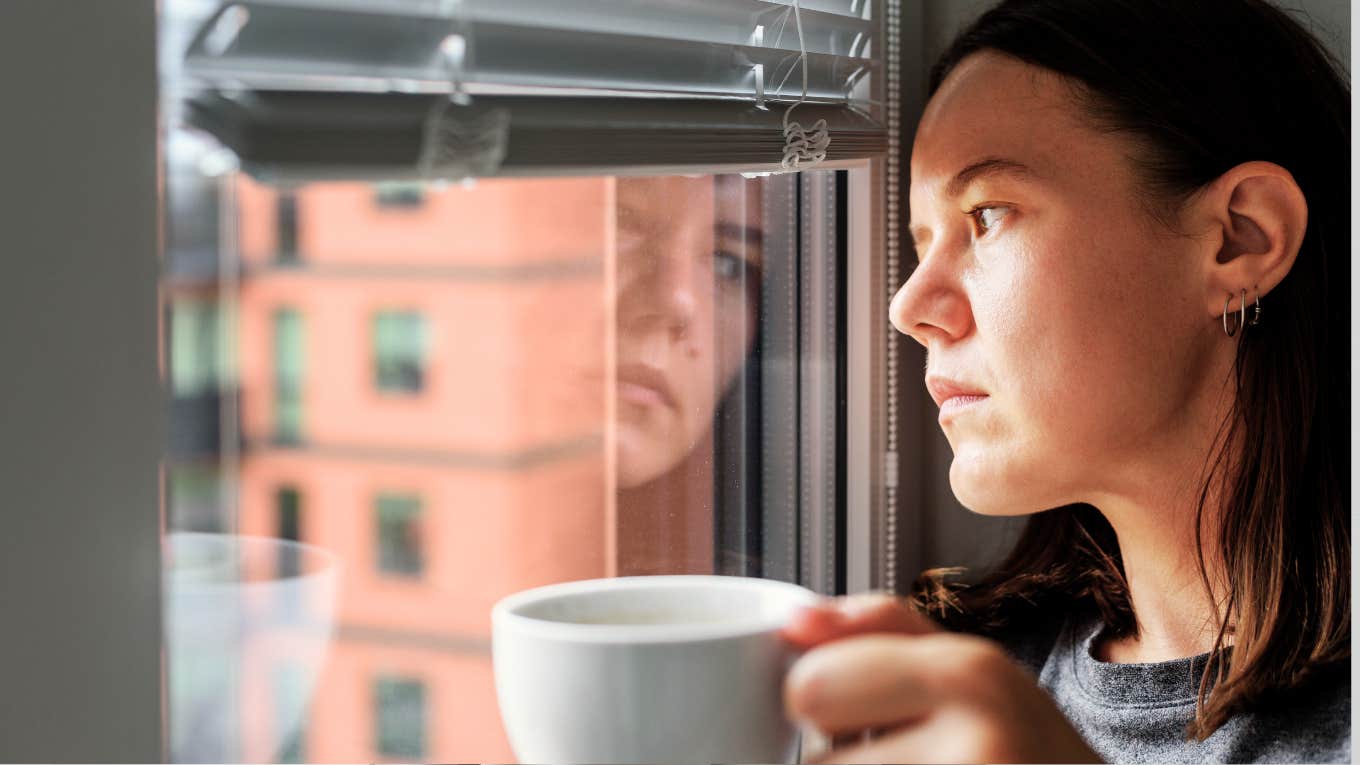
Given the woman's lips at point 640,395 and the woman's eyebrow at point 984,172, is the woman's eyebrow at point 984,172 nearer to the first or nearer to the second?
the woman's eyebrow at point 984,172

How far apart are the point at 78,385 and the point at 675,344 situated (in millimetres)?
398

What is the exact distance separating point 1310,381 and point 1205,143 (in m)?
0.17

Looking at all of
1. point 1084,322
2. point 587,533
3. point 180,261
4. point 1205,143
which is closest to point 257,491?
point 180,261

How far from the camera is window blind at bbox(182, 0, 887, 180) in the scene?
18.6 inches

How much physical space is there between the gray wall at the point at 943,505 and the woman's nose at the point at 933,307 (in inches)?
6.0

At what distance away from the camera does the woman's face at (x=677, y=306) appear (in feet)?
2.41

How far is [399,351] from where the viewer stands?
1.98 feet

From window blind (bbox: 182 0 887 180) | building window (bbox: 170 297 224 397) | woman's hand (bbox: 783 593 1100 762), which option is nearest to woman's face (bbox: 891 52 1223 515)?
window blind (bbox: 182 0 887 180)

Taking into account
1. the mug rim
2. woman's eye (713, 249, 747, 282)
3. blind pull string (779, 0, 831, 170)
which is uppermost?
blind pull string (779, 0, 831, 170)

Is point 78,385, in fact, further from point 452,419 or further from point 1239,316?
point 1239,316

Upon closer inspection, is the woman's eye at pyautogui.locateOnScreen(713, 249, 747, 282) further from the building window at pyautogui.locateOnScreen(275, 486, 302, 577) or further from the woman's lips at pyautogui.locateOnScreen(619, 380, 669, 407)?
the building window at pyautogui.locateOnScreen(275, 486, 302, 577)

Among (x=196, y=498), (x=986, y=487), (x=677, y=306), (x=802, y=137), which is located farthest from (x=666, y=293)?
(x=196, y=498)

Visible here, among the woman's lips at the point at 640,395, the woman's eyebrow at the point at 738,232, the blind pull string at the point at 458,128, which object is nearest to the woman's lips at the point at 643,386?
the woman's lips at the point at 640,395

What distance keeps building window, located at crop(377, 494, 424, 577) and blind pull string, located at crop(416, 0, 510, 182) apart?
181 millimetres
